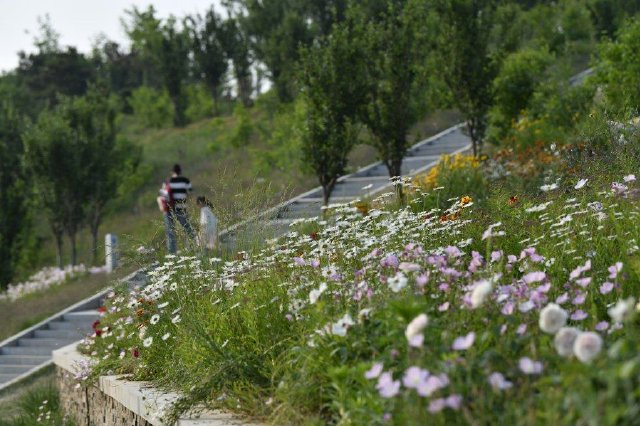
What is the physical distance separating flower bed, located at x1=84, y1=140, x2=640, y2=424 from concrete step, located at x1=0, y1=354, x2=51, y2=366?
6.55 m

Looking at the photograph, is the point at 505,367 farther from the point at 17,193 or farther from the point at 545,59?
the point at 17,193

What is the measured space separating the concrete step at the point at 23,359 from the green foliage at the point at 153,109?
25149 mm

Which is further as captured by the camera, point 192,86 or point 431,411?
point 192,86

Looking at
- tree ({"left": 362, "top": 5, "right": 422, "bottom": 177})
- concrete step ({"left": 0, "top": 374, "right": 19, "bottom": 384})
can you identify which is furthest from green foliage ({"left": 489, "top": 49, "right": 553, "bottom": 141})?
concrete step ({"left": 0, "top": 374, "right": 19, "bottom": 384})

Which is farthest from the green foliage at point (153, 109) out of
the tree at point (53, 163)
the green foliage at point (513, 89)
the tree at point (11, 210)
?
the green foliage at point (513, 89)

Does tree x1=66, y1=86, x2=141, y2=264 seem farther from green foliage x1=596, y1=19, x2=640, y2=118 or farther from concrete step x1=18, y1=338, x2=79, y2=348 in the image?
green foliage x1=596, y1=19, x2=640, y2=118

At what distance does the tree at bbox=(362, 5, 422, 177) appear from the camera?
580 inches

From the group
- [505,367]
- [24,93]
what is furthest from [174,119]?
[505,367]

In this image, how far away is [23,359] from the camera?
13.7 meters

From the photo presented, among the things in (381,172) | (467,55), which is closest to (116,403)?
(467,55)

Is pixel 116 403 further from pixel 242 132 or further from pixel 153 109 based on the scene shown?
pixel 153 109

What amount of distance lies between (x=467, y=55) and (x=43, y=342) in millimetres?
9443

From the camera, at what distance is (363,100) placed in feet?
49.3

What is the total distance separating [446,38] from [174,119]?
23.0m
